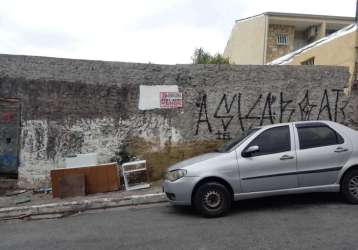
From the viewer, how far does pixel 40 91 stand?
8867 millimetres

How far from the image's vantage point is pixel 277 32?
26.6 metres

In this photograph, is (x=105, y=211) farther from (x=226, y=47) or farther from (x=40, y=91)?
(x=226, y=47)

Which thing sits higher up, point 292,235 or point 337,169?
point 337,169

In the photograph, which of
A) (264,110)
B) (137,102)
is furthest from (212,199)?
(264,110)

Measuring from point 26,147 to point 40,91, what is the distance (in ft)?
4.61

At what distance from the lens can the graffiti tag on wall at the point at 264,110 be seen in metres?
9.47

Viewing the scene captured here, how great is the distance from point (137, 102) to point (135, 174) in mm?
1813

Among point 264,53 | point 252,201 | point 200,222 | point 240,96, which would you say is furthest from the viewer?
point 264,53

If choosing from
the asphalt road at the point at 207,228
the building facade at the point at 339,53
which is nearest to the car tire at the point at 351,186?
the asphalt road at the point at 207,228

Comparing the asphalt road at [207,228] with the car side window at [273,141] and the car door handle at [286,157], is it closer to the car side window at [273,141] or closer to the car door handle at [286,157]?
the car door handle at [286,157]

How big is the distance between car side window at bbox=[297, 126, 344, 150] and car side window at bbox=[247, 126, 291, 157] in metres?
0.24

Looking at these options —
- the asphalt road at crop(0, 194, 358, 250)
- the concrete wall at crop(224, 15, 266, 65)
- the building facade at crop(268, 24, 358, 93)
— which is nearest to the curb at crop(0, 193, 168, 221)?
the asphalt road at crop(0, 194, 358, 250)

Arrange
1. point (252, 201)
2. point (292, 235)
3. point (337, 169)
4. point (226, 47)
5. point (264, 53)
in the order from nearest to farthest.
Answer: point (292, 235), point (337, 169), point (252, 201), point (264, 53), point (226, 47)

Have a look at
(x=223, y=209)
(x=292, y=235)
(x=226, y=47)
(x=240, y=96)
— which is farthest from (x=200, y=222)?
(x=226, y=47)
